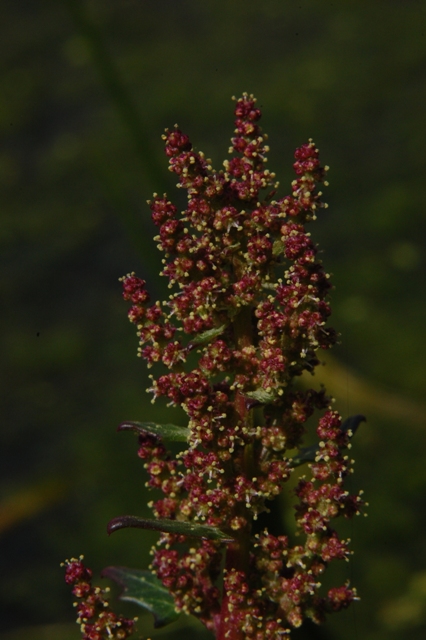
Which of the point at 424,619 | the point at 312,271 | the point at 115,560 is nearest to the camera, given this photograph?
the point at 312,271

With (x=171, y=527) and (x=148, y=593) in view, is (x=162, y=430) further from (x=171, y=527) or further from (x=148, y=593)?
(x=148, y=593)

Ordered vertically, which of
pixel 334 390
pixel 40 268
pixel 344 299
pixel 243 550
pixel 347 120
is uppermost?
pixel 347 120

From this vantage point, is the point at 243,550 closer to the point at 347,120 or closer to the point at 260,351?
the point at 260,351

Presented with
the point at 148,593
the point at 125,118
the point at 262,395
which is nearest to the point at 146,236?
the point at 125,118

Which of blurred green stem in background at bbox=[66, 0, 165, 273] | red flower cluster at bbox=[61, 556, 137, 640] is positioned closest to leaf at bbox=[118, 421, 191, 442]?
red flower cluster at bbox=[61, 556, 137, 640]

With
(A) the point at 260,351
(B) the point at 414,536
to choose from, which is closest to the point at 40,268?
(B) the point at 414,536
